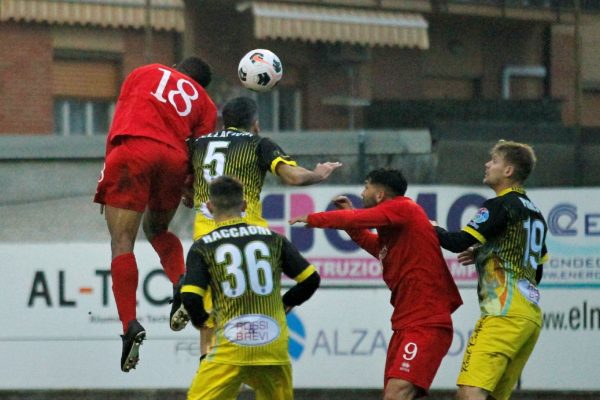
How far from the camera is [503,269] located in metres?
8.45

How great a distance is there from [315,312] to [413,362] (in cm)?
407

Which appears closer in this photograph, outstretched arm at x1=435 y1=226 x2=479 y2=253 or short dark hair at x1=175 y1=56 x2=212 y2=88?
Result: outstretched arm at x1=435 y1=226 x2=479 y2=253

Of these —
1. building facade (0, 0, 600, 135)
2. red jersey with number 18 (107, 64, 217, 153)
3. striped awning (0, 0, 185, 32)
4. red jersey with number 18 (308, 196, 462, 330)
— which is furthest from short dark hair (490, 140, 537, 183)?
striped awning (0, 0, 185, 32)

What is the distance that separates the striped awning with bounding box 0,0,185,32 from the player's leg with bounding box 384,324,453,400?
33.8 feet

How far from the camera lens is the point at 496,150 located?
855 cm

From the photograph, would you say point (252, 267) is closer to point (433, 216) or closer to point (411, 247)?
point (411, 247)

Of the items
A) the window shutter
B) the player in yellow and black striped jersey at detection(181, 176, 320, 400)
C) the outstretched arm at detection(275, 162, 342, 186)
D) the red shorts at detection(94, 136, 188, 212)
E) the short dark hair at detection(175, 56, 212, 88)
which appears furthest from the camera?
the window shutter

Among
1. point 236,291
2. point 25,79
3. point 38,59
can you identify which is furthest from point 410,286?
point 38,59

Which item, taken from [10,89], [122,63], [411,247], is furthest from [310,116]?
[411,247]

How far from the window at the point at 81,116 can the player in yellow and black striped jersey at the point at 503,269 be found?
A: 11.2 m

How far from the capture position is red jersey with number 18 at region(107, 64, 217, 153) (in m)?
8.37

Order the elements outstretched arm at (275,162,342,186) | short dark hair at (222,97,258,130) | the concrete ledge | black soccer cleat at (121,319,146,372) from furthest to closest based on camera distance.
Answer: the concrete ledge
short dark hair at (222,97,258,130)
black soccer cleat at (121,319,146,372)
outstretched arm at (275,162,342,186)

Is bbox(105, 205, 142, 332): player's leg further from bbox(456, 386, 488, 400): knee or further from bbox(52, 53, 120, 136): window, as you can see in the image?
bbox(52, 53, 120, 136): window

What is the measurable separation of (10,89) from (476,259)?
11119mm
